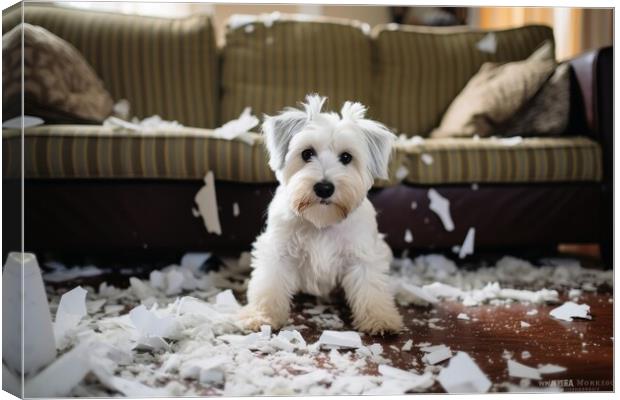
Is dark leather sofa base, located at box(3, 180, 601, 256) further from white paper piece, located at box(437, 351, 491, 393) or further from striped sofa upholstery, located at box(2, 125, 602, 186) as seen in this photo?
white paper piece, located at box(437, 351, 491, 393)

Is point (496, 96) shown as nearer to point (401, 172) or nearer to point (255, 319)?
point (401, 172)

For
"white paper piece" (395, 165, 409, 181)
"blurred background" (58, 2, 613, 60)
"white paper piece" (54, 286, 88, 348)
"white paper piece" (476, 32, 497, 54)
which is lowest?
"white paper piece" (54, 286, 88, 348)

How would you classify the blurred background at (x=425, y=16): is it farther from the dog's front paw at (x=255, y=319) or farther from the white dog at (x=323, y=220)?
the dog's front paw at (x=255, y=319)

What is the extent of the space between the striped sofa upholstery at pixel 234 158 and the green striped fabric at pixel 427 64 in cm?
54

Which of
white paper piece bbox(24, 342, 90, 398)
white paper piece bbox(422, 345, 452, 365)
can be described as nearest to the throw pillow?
white paper piece bbox(422, 345, 452, 365)

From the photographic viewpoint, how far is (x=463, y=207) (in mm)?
2281

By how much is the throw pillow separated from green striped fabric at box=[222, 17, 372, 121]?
1.55ft

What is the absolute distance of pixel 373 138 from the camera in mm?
1528

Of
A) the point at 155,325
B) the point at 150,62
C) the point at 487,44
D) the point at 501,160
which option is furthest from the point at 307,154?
the point at 487,44

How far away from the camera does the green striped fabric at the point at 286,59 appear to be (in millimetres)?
2596

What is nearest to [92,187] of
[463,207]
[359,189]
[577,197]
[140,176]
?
[140,176]

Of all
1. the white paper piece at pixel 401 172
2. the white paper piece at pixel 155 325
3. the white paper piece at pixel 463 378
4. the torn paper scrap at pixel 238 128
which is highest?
the torn paper scrap at pixel 238 128

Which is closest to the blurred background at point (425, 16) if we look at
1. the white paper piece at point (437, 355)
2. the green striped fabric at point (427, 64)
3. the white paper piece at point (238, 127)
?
the green striped fabric at point (427, 64)

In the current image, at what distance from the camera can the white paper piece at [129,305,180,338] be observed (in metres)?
1.41
